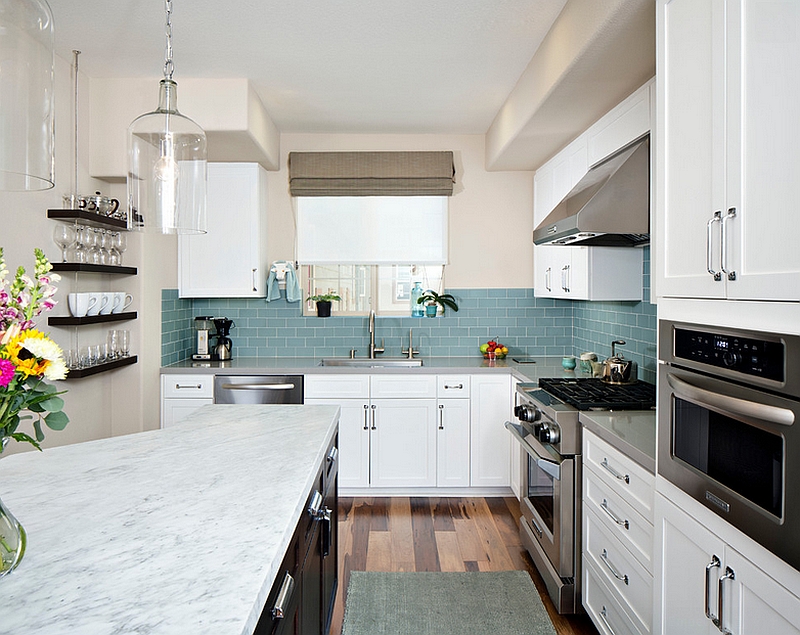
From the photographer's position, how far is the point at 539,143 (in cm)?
372

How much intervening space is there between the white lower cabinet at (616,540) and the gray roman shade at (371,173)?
8.49ft

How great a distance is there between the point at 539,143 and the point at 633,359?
1442mm

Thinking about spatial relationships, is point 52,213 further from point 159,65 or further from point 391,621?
point 391,621

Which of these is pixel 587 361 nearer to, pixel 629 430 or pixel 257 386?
pixel 629 430

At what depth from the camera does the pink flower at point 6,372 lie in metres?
0.96

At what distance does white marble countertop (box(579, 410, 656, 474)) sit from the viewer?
195 centimetres

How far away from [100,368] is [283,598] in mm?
2415

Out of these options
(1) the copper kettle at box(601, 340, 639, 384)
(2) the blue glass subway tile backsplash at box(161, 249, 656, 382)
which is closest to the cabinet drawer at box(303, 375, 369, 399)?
(2) the blue glass subway tile backsplash at box(161, 249, 656, 382)

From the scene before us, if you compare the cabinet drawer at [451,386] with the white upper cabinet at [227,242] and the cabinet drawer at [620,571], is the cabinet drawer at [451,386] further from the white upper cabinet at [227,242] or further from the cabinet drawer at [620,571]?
the cabinet drawer at [620,571]

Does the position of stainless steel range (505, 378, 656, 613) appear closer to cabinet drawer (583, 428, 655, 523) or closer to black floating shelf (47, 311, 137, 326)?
cabinet drawer (583, 428, 655, 523)

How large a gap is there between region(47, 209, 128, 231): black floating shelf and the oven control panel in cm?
285

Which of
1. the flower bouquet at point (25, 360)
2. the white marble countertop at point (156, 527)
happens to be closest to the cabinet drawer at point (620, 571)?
the white marble countertop at point (156, 527)

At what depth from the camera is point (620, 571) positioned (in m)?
2.14

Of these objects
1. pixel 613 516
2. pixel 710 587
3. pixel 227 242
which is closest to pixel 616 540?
pixel 613 516
